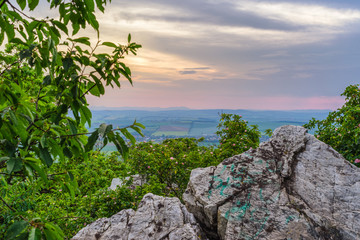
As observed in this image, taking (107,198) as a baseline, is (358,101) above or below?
above

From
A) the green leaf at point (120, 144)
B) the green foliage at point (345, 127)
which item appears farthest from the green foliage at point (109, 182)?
the green leaf at point (120, 144)

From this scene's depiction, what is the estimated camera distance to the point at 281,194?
608 cm

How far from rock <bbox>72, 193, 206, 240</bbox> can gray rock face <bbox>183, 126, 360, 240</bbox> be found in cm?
74

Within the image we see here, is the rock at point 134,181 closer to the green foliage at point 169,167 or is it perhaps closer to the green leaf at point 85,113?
the green foliage at point 169,167

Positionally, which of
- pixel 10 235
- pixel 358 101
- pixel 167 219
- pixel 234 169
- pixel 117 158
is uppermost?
pixel 358 101

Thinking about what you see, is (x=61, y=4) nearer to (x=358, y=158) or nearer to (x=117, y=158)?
(x=358, y=158)

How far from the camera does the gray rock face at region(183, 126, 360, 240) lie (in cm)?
542

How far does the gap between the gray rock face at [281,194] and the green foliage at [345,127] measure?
2508mm

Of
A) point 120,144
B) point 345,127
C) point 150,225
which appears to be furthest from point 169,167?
point 120,144

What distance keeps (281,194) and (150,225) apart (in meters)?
3.31

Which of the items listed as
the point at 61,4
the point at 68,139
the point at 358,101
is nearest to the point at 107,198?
the point at 68,139

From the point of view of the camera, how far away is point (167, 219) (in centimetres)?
575

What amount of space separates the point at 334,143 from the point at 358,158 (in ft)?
4.93

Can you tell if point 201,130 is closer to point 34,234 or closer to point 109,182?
point 109,182
